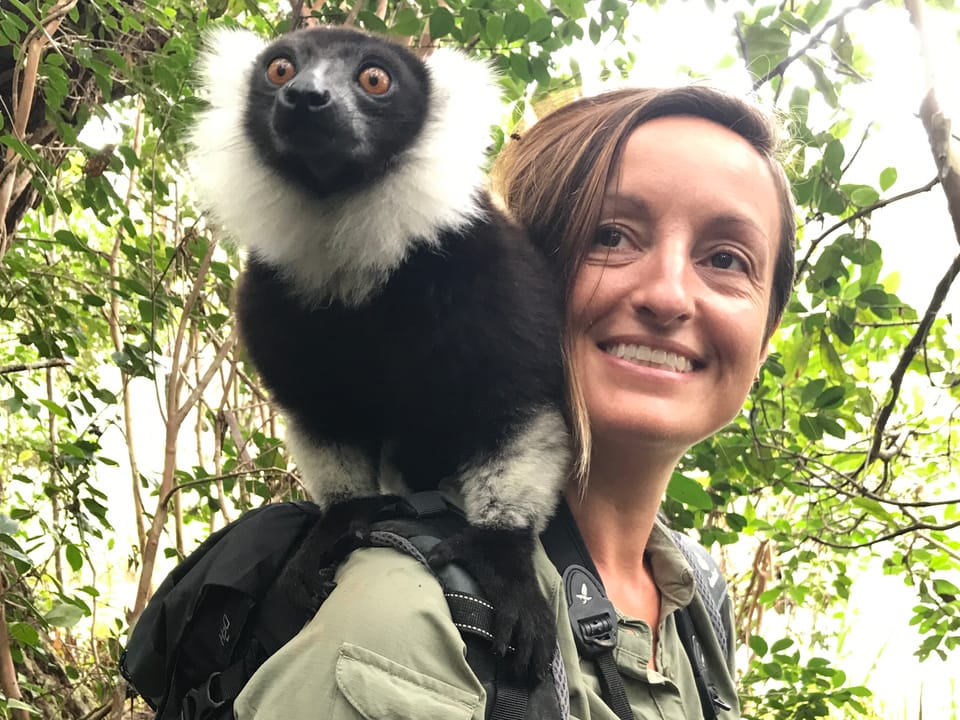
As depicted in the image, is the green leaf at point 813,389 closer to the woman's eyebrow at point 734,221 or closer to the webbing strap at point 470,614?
the woman's eyebrow at point 734,221

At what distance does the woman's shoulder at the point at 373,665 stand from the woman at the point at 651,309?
0.20 meters

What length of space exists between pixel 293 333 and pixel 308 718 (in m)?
0.96

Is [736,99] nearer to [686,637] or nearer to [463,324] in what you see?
[463,324]

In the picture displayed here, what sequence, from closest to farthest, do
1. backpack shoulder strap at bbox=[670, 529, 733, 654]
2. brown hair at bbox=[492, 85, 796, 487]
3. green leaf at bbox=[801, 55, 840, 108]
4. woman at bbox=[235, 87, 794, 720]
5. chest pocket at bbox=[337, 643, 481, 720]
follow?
chest pocket at bbox=[337, 643, 481, 720], woman at bbox=[235, 87, 794, 720], brown hair at bbox=[492, 85, 796, 487], backpack shoulder strap at bbox=[670, 529, 733, 654], green leaf at bbox=[801, 55, 840, 108]

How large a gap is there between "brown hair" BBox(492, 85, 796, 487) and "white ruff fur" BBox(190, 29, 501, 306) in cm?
14

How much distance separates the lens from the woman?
1471mm

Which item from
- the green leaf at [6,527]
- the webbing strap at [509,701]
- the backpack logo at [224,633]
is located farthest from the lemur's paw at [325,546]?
the green leaf at [6,527]

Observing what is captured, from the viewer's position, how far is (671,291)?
1.44 meters

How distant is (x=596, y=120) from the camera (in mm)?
1691

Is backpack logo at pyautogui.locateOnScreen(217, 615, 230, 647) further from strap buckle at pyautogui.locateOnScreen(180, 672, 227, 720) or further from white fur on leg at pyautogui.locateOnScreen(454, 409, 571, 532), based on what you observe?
white fur on leg at pyautogui.locateOnScreen(454, 409, 571, 532)

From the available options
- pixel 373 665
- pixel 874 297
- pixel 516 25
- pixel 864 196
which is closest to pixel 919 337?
pixel 874 297

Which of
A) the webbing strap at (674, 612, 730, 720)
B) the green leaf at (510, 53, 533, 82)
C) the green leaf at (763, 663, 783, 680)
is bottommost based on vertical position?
the green leaf at (763, 663, 783, 680)

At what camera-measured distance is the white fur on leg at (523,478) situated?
1.55m

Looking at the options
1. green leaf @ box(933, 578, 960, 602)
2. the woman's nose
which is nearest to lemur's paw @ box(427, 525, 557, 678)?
the woman's nose
